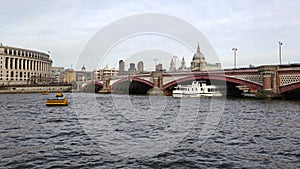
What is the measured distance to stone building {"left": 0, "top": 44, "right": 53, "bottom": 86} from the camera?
527 feet

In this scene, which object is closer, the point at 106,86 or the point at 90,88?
the point at 106,86

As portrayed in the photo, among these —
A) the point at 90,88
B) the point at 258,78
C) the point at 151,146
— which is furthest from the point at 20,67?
the point at 151,146

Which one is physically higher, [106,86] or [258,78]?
[258,78]

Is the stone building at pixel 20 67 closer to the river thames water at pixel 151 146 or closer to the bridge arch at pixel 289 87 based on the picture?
the bridge arch at pixel 289 87

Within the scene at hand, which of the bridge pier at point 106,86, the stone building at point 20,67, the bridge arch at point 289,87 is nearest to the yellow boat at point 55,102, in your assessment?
the bridge arch at point 289,87

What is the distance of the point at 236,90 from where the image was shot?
3356 inches

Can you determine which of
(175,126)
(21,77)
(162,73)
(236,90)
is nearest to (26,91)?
(21,77)

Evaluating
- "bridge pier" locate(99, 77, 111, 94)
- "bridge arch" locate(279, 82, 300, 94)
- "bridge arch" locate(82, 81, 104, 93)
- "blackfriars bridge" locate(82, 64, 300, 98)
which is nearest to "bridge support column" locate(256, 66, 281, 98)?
"blackfriars bridge" locate(82, 64, 300, 98)

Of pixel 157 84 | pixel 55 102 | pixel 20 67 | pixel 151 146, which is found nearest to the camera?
pixel 151 146

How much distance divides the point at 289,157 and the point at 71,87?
471 feet

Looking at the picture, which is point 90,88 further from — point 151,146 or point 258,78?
point 151,146

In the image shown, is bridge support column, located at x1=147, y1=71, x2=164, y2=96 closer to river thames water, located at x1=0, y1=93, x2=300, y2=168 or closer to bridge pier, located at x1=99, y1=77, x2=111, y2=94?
bridge pier, located at x1=99, y1=77, x2=111, y2=94

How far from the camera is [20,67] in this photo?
17638 cm

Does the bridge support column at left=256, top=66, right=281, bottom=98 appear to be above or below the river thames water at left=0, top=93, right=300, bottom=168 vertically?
above
